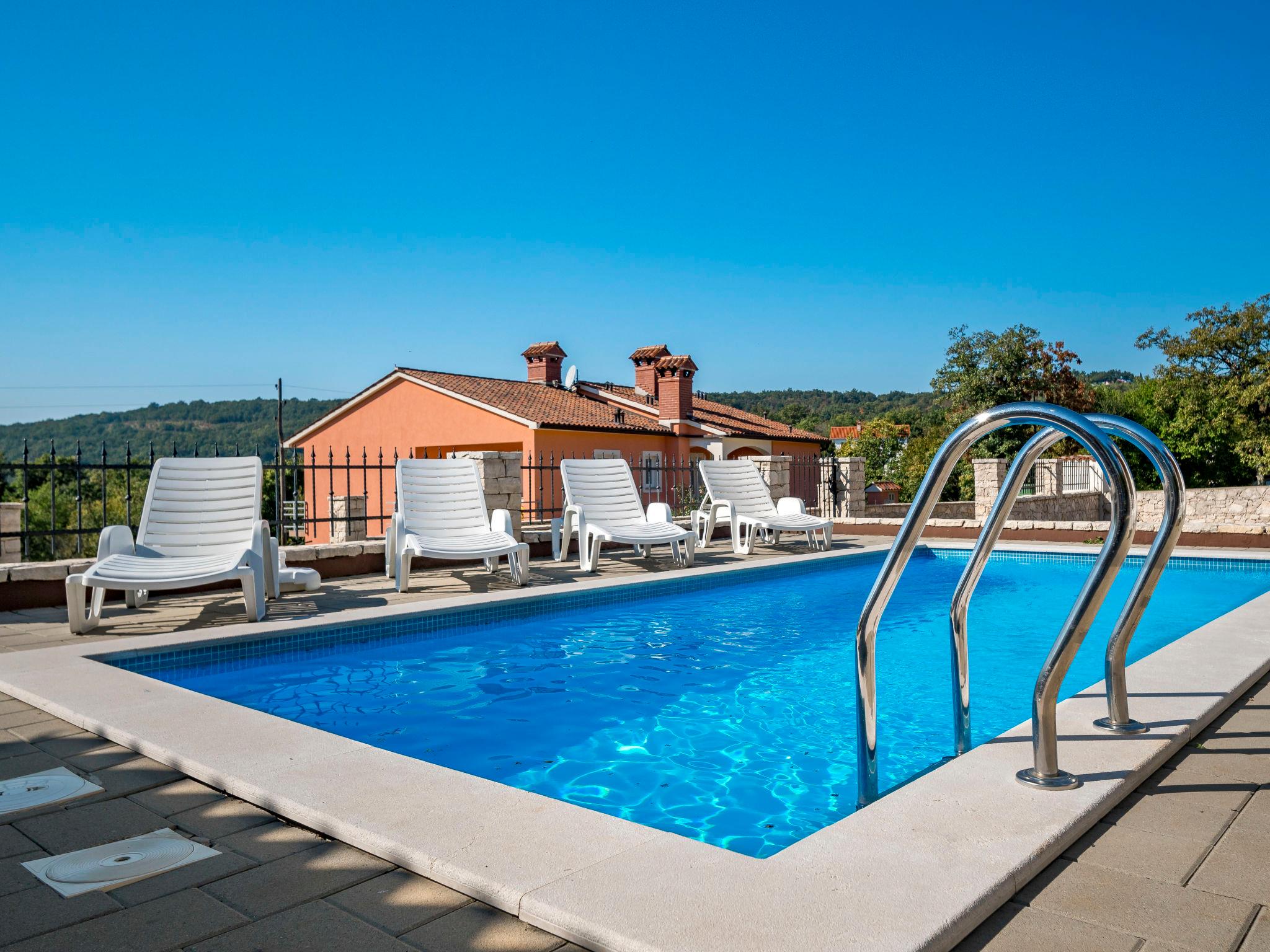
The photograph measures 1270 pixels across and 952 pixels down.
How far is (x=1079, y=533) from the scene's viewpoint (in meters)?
11.7

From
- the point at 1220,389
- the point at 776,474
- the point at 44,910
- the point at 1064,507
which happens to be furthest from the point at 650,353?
the point at 44,910

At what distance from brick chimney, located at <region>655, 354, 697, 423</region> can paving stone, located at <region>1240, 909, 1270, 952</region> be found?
2765cm

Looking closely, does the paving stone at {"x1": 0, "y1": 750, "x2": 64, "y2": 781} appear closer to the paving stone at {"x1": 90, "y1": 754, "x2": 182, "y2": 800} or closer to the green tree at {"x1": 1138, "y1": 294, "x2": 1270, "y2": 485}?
the paving stone at {"x1": 90, "y1": 754, "x2": 182, "y2": 800}

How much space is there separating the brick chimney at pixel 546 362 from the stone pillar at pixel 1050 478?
1755 cm

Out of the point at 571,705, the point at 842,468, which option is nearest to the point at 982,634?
the point at 571,705

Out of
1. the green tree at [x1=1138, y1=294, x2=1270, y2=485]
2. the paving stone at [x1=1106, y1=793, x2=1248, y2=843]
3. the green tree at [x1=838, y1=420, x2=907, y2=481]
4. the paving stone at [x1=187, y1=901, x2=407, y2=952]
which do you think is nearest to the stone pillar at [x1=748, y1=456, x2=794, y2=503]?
the paving stone at [x1=1106, y1=793, x2=1248, y2=843]

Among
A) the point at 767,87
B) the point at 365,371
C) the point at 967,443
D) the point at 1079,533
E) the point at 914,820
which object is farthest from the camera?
the point at 365,371

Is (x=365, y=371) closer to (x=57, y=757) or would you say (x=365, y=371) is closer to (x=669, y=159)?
(x=669, y=159)

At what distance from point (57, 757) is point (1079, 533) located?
39.8 ft

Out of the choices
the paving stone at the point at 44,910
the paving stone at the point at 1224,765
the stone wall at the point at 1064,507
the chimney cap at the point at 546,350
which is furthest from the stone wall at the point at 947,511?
the paving stone at the point at 44,910

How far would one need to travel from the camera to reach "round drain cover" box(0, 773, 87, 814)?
7.82 feet

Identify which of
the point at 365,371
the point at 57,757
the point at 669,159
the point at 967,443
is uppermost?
the point at 669,159

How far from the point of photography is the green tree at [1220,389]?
24438mm

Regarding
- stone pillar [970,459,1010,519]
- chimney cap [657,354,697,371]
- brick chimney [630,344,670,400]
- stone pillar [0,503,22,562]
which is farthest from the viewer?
brick chimney [630,344,670,400]
